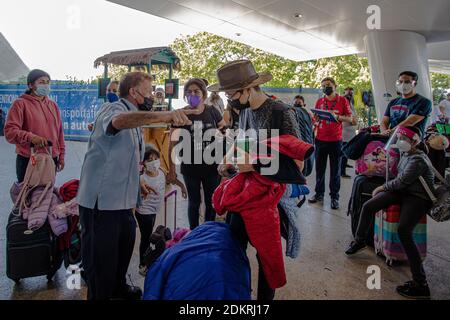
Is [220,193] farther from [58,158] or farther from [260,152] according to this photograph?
[58,158]

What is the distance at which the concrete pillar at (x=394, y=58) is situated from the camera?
8.15 m

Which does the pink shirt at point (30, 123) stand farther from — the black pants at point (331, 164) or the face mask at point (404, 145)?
the black pants at point (331, 164)

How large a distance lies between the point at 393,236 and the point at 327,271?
699mm

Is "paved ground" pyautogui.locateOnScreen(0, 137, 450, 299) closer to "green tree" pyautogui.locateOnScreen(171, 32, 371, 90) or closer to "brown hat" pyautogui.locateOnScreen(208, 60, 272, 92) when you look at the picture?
"brown hat" pyautogui.locateOnScreen(208, 60, 272, 92)

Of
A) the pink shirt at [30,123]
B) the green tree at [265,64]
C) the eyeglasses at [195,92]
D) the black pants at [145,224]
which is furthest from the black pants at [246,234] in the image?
the green tree at [265,64]

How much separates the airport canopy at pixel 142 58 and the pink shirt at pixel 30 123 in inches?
178

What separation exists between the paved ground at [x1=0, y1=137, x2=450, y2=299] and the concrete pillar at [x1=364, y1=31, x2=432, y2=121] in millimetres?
4874

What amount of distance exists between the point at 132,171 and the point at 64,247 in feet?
3.64

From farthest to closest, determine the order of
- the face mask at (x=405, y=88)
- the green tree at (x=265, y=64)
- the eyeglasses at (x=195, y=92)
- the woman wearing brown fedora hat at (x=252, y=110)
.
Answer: the green tree at (x=265, y=64) → the face mask at (x=405, y=88) → the eyeglasses at (x=195, y=92) → the woman wearing brown fedora hat at (x=252, y=110)

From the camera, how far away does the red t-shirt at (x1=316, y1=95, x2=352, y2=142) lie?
4988mm

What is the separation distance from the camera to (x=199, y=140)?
11.1ft

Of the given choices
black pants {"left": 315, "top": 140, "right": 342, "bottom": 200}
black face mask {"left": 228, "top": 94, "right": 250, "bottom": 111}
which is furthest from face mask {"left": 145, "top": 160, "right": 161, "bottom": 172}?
black pants {"left": 315, "top": 140, "right": 342, "bottom": 200}
